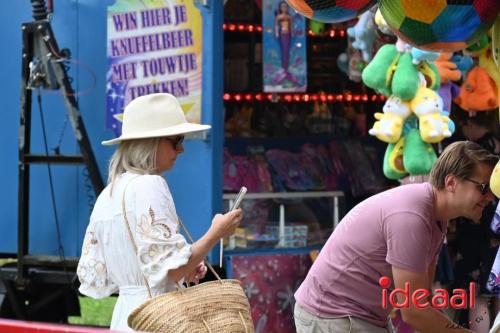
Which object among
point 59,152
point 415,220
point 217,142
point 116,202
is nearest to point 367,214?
point 415,220

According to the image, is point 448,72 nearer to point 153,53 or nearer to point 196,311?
point 153,53

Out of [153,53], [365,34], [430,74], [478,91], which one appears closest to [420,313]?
[430,74]

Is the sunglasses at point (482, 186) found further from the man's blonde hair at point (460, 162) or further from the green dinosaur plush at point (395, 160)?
the green dinosaur plush at point (395, 160)

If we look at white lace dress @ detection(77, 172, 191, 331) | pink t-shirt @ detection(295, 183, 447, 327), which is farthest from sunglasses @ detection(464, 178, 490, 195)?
white lace dress @ detection(77, 172, 191, 331)

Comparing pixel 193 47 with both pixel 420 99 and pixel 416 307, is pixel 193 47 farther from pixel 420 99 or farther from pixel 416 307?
pixel 416 307

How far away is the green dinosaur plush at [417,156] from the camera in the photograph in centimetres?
613

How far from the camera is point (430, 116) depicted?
6094mm

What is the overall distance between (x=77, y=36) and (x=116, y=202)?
3.68 meters

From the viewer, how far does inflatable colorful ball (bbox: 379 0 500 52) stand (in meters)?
3.69

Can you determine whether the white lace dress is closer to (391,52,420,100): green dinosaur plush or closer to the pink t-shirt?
the pink t-shirt

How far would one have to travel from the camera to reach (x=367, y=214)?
3820 millimetres

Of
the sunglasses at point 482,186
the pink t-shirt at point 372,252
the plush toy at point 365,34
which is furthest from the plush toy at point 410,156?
the sunglasses at point 482,186

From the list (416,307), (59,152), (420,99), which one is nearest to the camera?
(416,307)

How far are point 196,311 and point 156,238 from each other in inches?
11.6
